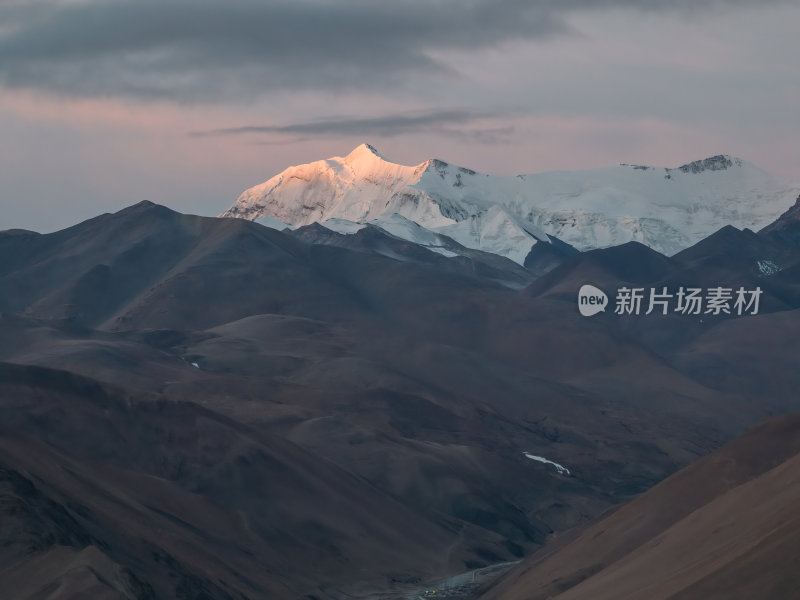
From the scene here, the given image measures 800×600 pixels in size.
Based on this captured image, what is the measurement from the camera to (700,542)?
6612cm

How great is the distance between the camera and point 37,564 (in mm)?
65312

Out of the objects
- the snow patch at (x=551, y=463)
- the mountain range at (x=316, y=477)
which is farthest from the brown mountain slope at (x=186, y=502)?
the snow patch at (x=551, y=463)

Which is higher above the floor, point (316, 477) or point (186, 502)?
point (186, 502)

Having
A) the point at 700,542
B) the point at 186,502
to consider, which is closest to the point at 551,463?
the point at 186,502

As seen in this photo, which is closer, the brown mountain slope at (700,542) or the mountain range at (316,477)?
the brown mountain slope at (700,542)

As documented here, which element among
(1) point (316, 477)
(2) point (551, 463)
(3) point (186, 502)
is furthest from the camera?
(2) point (551, 463)

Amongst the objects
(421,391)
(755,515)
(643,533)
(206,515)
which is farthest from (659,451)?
(755,515)

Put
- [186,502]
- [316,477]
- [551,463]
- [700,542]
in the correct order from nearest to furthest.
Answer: [700,542]
[186,502]
[316,477]
[551,463]

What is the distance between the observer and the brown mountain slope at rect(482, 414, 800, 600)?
5231cm

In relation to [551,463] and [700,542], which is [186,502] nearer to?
[700,542]

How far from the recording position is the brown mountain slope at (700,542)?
52.3 metres

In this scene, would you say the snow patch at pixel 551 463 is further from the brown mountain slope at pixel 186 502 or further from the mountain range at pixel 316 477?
the brown mountain slope at pixel 186 502

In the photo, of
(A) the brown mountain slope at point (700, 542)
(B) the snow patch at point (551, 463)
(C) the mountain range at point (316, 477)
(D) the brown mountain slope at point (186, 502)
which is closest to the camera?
(A) the brown mountain slope at point (700, 542)

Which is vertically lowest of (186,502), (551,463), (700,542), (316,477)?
(551,463)
